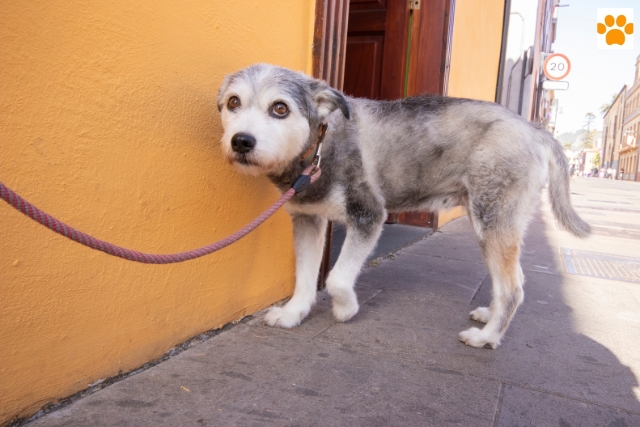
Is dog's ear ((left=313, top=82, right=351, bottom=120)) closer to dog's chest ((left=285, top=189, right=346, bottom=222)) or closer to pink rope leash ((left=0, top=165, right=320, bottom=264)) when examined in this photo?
dog's chest ((left=285, top=189, right=346, bottom=222))

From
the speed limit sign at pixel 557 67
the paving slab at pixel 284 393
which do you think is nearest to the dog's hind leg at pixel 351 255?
the paving slab at pixel 284 393

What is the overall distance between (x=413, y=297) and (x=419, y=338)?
906 millimetres

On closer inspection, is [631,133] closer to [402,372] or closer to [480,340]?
[480,340]

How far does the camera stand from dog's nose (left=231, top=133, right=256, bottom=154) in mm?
2287

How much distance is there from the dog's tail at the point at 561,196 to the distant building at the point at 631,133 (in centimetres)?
6811

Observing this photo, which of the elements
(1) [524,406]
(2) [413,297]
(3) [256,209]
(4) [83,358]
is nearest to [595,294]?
(2) [413,297]

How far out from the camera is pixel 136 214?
2.20 metres

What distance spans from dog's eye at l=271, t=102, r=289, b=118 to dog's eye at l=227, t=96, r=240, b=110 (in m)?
0.19

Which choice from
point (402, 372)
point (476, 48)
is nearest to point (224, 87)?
point (402, 372)

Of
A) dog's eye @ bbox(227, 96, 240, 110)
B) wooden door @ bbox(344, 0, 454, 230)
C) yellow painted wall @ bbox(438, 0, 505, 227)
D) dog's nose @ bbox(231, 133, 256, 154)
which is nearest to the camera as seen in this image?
dog's nose @ bbox(231, 133, 256, 154)

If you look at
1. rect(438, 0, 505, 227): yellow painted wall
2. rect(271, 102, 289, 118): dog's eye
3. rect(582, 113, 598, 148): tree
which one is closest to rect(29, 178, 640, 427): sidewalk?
rect(271, 102, 289, 118): dog's eye

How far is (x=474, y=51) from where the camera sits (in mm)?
8766

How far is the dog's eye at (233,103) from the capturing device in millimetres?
2482

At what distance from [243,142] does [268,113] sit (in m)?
0.28
